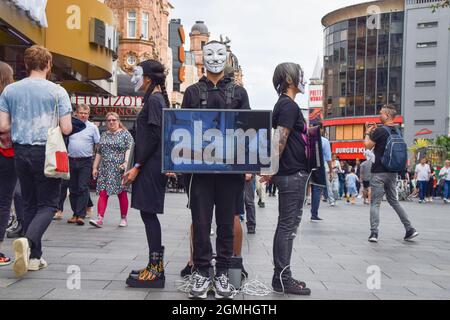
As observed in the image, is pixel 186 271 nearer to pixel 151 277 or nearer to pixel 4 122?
pixel 151 277

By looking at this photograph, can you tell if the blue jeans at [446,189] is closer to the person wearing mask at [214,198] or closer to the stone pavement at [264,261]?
the stone pavement at [264,261]

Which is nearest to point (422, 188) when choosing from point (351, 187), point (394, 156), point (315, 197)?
point (351, 187)

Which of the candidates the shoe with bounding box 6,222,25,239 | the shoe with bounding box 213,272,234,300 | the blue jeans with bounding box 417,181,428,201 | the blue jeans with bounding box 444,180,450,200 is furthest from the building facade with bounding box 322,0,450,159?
the shoe with bounding box 213,272,234,300

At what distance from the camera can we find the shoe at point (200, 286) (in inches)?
169

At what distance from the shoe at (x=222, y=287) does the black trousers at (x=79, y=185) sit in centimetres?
517

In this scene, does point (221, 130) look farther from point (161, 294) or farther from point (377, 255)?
point (377, 255)

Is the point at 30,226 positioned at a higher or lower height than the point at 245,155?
lower

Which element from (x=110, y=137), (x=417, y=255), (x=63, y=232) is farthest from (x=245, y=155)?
(x=110, y=137)

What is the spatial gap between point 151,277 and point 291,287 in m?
1.19

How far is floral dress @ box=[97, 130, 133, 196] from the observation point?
8.88 meters

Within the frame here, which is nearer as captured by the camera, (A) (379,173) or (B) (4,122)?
(B) (4,122)

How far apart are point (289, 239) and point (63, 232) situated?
434 centimetres

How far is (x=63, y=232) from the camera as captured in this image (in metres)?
7.96

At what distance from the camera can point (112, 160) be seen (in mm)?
8930
